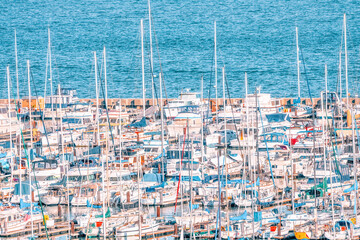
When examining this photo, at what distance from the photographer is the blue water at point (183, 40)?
206ft

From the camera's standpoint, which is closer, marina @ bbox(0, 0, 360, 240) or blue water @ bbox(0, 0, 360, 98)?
marina @ bbox(0, 0, 360, 240)

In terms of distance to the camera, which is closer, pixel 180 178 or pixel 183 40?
pixel 180 178

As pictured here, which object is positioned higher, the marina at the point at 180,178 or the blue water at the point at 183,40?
the blue water at the point at 183,40

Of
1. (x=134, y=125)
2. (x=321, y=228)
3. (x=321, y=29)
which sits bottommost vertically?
(x=321, y=228)

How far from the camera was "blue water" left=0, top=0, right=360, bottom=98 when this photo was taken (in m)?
62.8

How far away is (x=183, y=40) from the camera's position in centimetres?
8262

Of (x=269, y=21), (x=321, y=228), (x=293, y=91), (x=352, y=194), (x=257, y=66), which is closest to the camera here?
(x=321, y=228)

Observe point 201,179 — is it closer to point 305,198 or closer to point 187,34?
point 305,198

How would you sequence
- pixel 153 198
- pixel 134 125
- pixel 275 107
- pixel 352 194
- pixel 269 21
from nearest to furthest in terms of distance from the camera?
pixel 352 194, pixel 153 198, pixel 134 125, pixel 275 107, pixel 269 21

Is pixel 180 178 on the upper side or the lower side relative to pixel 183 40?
lower

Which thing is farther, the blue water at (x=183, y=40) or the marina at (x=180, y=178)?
the blue water at (x=183, y=40)

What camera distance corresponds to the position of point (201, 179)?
1137 inches

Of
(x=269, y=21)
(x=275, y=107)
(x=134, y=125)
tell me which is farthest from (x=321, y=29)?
(x=134, y=125)

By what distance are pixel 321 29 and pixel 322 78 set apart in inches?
940
